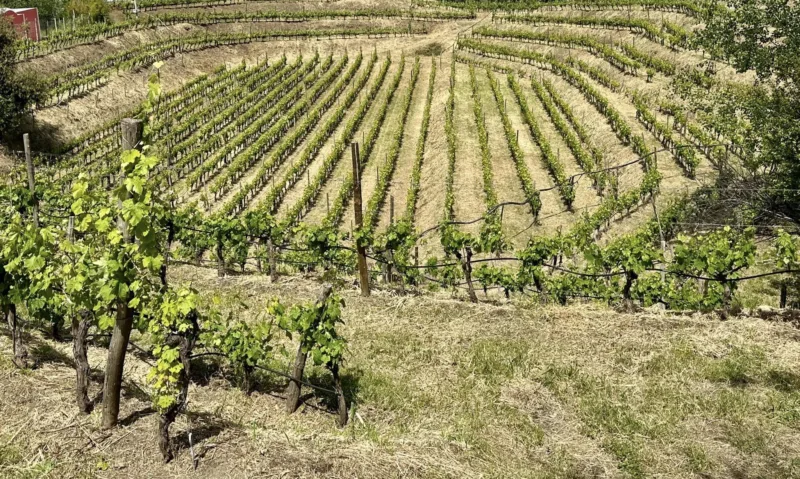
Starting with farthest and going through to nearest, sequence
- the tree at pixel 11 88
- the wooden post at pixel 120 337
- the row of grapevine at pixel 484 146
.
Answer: the tree at pixel 11 88 → the row of grapevine at pixel 484 146 → the wooden post at pixel 120 337

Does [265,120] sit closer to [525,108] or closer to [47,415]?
[525,108]

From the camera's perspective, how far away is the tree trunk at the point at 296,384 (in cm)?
711

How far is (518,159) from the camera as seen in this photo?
26891mm

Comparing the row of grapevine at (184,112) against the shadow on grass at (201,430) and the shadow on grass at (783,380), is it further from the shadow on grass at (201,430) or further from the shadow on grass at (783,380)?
the shadow on grass at (783,380)

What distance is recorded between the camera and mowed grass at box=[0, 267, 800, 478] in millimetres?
5996

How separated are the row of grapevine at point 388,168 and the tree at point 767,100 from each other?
38.0ft

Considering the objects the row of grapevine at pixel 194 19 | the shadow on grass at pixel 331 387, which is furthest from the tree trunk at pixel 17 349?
the row of grapevine at pixel 194 19

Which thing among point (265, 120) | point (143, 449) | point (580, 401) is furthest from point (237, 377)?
point (265, 120)

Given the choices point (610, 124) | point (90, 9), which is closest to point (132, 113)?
point (90, 9)

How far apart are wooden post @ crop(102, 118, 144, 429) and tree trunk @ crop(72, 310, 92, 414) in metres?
0.34

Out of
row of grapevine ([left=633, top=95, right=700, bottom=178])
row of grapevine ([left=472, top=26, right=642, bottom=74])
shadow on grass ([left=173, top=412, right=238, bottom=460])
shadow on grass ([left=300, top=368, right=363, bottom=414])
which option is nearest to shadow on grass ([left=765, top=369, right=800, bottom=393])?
shadow on grass ([left=300, top=368, right=363, bottom=414])

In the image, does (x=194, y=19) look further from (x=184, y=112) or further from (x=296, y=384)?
(x=296, y=384)

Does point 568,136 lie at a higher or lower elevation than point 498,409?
higher

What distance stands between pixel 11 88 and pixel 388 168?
18.2 metres
